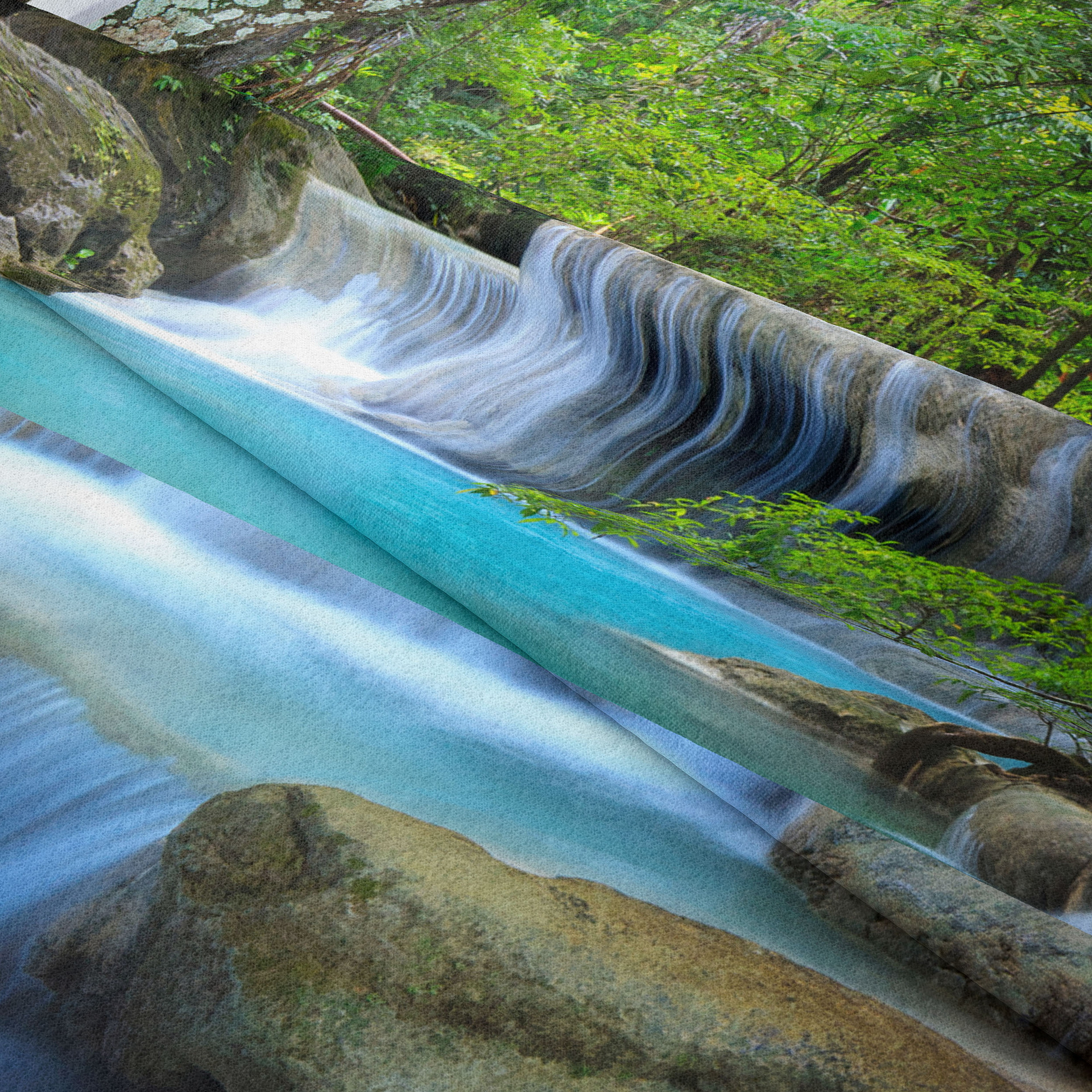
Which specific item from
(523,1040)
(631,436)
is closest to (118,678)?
(523,1040)

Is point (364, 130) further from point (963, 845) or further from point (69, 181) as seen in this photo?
point (963, 845)

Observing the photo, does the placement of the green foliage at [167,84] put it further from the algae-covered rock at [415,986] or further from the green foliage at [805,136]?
the algae-covered rock at [415,986]

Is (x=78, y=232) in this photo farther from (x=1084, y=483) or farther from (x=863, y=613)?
(x=1084, y=483)

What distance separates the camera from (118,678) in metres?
1.75

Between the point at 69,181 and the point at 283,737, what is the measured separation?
9.46 feet

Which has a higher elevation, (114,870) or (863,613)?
(863,613)

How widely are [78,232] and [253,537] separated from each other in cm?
201

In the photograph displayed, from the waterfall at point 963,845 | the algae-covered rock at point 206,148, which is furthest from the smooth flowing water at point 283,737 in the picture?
the algae-covered rock at point 206,148

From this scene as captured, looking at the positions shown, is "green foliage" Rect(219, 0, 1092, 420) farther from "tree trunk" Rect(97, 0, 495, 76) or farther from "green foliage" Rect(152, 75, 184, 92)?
"green foliage" Rect(152, 75, 184, 92)

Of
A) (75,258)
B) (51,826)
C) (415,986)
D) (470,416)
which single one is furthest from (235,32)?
(415,986)

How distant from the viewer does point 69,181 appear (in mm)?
3477

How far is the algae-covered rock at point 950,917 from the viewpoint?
1.43 m

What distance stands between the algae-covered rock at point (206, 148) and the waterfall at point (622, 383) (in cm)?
14

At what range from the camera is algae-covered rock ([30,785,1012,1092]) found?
1.20 meters
